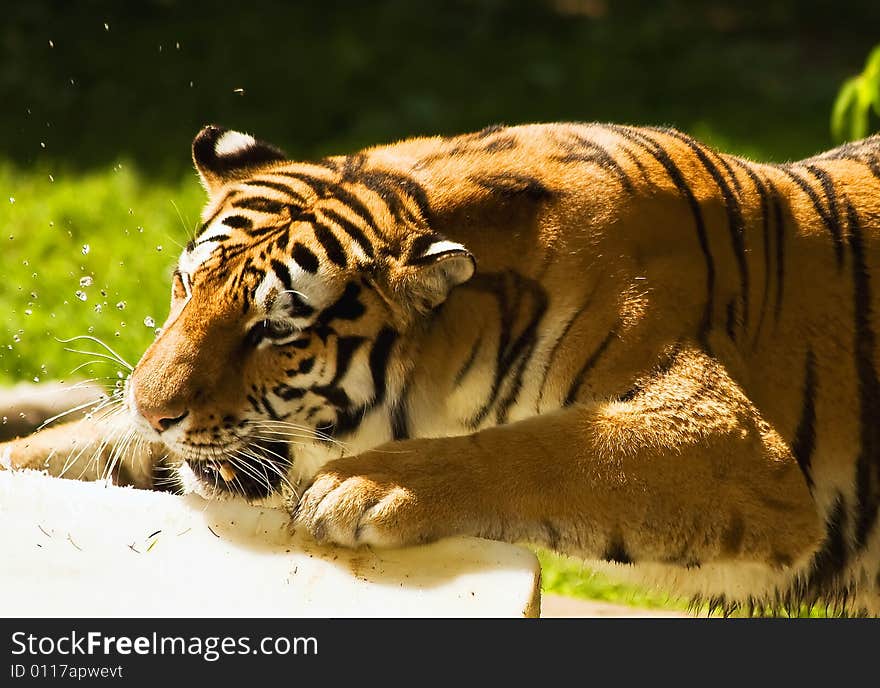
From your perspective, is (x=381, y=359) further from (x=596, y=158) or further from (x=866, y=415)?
(x=866, y=415)

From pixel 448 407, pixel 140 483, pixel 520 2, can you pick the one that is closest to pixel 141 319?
pixel 140 483

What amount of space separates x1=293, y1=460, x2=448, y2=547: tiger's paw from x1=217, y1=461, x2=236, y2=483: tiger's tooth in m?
0.27

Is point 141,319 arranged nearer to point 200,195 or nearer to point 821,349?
point 200,195

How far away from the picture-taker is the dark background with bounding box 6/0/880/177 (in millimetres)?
6109

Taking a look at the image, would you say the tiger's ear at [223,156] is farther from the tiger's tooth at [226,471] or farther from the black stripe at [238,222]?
the tiger's tooth at [226,471]

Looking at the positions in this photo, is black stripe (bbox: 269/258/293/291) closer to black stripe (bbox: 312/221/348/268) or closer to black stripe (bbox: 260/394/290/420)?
black stripe (bbox: 312/221/348/268)

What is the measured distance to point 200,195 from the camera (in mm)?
5340

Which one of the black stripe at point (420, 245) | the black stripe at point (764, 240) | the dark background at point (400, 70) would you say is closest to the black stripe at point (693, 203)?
the black stripe at point (764, 240)

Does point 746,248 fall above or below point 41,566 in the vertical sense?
above

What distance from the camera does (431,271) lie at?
237cm

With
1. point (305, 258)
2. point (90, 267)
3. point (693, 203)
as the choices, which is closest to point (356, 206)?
point (305, 258)

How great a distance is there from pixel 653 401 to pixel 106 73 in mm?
4759

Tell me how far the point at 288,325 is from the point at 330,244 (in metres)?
0.17

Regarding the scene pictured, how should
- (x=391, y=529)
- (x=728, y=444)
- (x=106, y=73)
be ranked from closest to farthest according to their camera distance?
1. (x=391, y=529)
2. (x=728, y=444)
3. (x=106, y=73)
